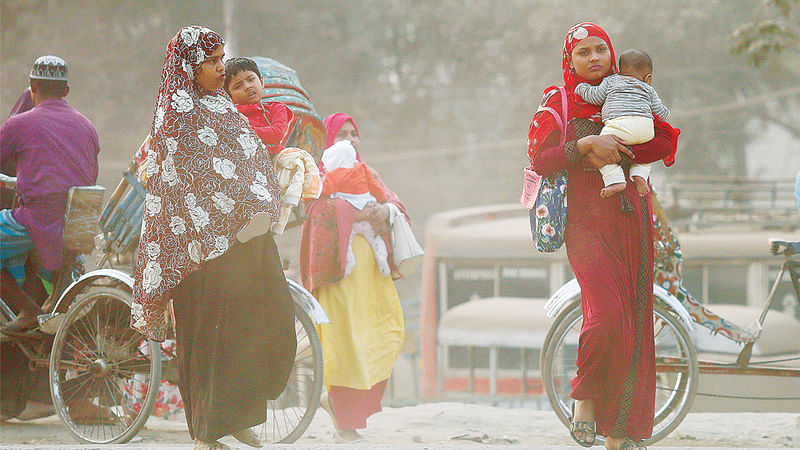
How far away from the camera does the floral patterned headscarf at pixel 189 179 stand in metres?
3.12

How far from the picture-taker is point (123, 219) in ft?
13.3

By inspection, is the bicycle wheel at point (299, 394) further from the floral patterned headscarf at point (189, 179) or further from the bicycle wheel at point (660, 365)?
the bicycle wheel at point (660, 365)

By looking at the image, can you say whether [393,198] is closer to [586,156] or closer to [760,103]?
[586,156]

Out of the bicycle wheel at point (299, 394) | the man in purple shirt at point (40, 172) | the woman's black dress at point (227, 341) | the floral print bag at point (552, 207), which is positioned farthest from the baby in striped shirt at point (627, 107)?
the man in purple shirt at point (40, 172)

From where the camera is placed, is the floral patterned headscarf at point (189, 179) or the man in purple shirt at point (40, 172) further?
the man in purple shirt at point (40, 172)

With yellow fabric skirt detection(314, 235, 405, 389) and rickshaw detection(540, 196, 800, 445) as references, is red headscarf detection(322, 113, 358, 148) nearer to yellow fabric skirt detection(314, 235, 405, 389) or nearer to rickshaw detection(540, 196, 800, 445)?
yellow fabric skirt detection(314, 235, 405, 389)

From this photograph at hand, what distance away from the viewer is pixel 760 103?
13.6 metres

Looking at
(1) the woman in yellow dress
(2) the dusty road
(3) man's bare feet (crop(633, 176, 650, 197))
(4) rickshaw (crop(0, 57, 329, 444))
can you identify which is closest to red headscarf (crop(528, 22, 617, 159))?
(3) man's bare feet (crop(633, 176, 650, 197))

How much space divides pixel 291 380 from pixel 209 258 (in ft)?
3.99

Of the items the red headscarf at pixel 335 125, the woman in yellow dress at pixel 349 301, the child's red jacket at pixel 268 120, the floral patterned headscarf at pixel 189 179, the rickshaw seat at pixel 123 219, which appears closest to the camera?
the floral patterned headscarf at pixel 189 179

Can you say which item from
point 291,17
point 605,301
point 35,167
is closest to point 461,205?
point 291,17

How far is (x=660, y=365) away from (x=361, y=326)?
1.64 m

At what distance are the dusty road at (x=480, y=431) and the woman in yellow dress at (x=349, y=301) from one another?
23cm

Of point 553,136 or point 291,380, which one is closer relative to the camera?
point 553,136
